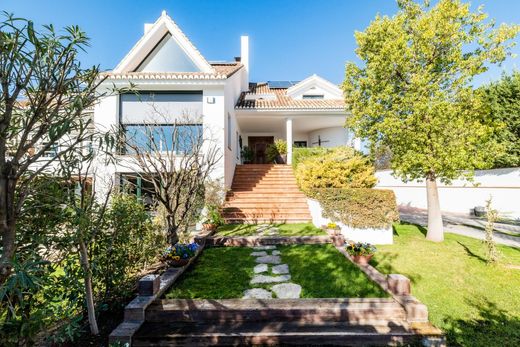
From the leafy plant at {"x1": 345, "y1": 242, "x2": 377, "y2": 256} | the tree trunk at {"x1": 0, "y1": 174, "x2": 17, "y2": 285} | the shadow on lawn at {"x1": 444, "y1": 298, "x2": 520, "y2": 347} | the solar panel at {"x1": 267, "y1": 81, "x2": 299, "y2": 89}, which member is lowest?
the shadow on lawn at {"x1": 444, "y1": 298, "x2": 520, "y2": 347}

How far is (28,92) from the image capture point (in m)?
2.16

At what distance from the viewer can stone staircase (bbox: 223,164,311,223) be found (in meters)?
11.4

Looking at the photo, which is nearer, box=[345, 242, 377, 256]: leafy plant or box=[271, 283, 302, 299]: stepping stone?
box=[271, 283, 302, 299]: stepping stone

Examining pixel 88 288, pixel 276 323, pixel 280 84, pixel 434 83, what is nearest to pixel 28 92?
pixel 88 288

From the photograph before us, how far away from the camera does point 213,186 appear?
10.9 meters

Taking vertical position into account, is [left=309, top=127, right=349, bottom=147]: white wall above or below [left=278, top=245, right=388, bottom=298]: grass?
above

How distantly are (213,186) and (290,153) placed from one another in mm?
7691

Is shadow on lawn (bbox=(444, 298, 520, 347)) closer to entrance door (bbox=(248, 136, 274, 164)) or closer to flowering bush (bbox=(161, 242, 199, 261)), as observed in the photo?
flowering bush (bbox=(161, 242, 199, 261))

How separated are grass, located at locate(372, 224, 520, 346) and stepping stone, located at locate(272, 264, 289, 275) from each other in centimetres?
281

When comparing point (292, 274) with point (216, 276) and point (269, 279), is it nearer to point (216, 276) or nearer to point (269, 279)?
point (269, 279)

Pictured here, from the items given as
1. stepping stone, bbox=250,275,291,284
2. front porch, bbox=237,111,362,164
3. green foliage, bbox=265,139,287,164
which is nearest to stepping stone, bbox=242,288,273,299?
stepping stone, bbox=250,275,291,284

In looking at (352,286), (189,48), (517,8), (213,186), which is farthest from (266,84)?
(352,286)

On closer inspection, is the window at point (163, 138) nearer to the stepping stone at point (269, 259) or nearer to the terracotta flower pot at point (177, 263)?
the terracotta flower pot at point (177, 263)

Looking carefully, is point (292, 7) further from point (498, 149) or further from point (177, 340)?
point (177, 340)
